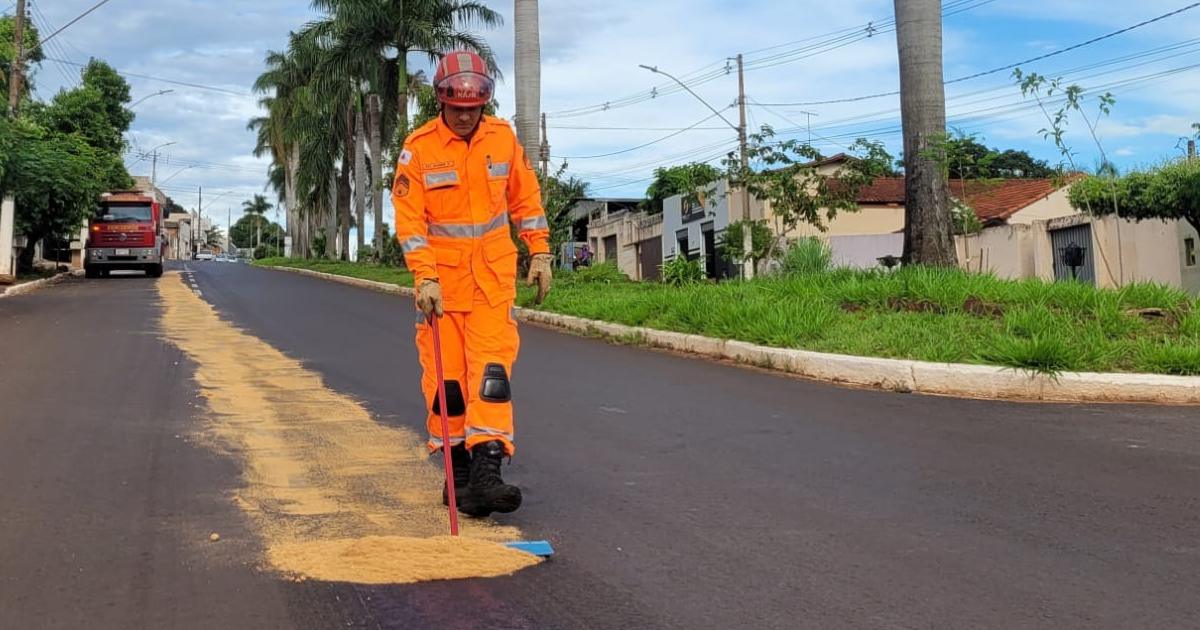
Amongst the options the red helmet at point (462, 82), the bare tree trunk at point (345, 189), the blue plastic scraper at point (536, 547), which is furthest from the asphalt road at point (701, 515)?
the bare tree trunk at point (345, 189)

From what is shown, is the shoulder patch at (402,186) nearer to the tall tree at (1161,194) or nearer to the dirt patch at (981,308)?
the dirt patch at (981,308)

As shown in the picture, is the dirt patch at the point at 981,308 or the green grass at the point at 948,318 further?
the dirt patch at the point at 981,308

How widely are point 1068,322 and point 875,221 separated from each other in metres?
24.1

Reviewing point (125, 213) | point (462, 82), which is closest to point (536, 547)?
point (462, 82)

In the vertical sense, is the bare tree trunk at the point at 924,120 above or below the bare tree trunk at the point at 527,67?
below

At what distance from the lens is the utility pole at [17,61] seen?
22.5m

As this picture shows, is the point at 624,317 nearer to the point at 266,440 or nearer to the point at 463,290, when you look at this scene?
the point at 266,440

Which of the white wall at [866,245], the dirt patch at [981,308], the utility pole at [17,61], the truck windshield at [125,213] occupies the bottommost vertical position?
the dirt patch at [981,308]

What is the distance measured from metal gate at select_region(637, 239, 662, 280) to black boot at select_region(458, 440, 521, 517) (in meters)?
38.6

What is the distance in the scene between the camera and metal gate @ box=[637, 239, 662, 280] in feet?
141

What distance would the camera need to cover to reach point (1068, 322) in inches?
321

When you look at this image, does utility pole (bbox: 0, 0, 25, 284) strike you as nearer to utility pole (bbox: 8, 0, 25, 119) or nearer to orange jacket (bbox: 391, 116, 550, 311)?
utility pole (bbox: 8, 0, 25, 119)

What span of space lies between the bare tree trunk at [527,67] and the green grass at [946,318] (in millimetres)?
5447

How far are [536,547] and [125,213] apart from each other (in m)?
30.1
